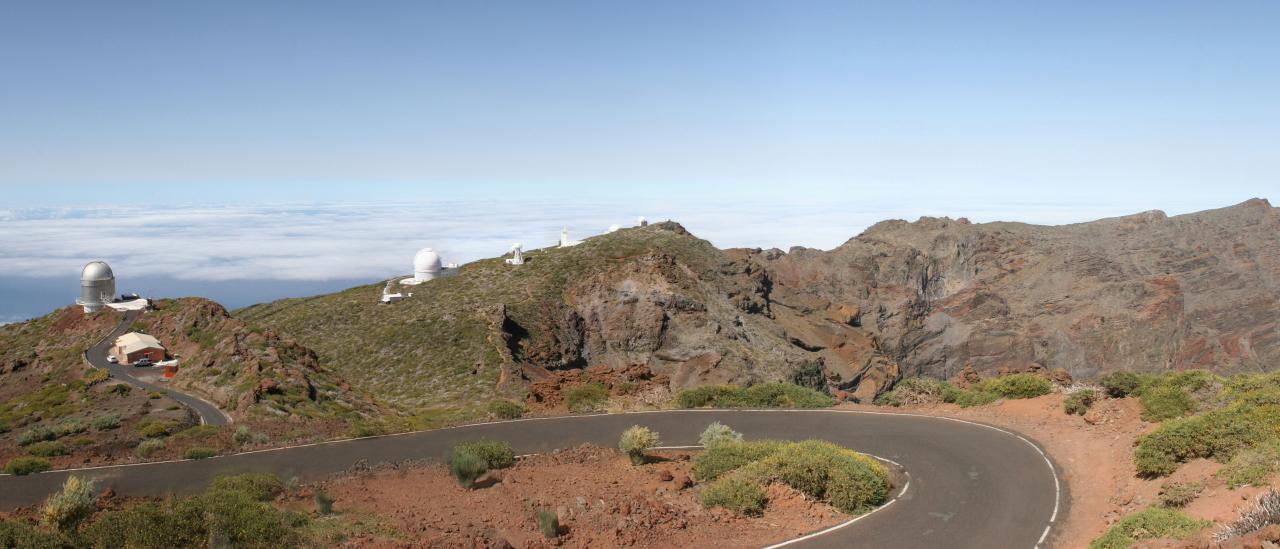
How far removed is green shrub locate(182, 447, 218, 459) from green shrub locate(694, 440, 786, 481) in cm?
1182

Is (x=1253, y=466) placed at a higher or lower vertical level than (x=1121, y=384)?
higher

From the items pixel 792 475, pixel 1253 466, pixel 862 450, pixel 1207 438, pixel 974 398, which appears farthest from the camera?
pixel 974 398

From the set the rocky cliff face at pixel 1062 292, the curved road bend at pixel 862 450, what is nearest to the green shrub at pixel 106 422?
the curved road bend at pixel 862 450

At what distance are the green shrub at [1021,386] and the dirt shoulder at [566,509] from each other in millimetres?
12773

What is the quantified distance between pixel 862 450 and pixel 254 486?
45.5 ft

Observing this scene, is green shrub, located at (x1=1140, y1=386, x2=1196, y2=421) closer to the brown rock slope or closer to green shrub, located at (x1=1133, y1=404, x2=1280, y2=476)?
green shrub, located at (x1=1133, y1=404, x2=1280, y2=476)

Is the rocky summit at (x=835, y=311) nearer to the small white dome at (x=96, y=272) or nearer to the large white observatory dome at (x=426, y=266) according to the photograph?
the large white observatory dome at (x=426, y=266)

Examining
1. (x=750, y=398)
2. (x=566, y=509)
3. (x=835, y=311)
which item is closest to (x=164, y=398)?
(x=566, y=509)

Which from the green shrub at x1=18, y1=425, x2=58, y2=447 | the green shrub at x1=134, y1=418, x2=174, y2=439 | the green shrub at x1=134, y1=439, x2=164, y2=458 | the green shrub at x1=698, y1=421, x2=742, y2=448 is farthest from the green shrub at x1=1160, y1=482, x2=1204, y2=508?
the green shrub at x1=18, y1=425, x2=58, y2=447

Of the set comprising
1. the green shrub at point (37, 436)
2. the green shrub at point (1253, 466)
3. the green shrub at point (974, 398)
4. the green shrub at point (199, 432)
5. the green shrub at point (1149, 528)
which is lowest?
the green shrub at point (37, 436)

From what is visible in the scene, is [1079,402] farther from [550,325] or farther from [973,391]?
[550,325]

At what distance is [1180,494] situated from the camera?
40.6 ft

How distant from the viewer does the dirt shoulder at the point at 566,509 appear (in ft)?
38.0

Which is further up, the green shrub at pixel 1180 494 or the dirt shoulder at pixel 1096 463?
the green shrub at pixel 1180 494
